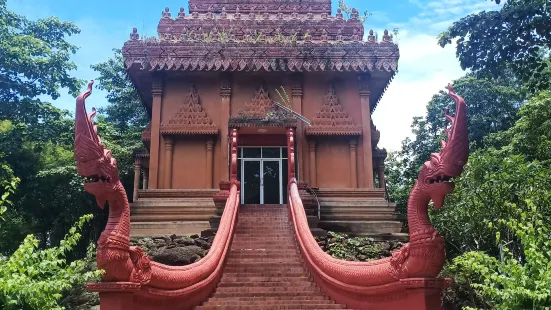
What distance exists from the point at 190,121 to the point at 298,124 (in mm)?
3262

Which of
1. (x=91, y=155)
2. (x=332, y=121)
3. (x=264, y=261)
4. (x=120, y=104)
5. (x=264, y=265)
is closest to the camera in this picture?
(x=91, y=155)

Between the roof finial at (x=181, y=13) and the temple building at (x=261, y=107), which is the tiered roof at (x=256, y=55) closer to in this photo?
the temple building at (x=261, y=107)

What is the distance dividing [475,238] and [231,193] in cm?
562

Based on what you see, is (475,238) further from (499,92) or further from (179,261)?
(499,92)

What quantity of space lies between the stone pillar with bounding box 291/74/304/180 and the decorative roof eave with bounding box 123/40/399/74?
732 millimetres

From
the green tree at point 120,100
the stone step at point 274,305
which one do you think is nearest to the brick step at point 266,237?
the stone step at point 274,305

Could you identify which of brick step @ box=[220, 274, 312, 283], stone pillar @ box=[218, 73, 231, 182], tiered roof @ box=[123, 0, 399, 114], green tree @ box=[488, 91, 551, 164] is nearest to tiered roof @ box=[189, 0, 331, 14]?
tiered roof @ box=[123, 0, 399, 114]

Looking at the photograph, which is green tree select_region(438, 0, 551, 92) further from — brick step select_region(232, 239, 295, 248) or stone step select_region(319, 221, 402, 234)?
brick step select_region(232, 239, 295, 248)

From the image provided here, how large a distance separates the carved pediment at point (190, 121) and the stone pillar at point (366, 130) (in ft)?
14.7

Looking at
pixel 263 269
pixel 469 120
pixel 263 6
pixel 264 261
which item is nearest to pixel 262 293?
pixel 263 269

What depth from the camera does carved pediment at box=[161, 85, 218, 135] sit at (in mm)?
15359

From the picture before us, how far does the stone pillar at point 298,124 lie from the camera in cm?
1526

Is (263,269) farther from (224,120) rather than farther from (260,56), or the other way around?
(260,56)

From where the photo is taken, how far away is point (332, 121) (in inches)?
619
